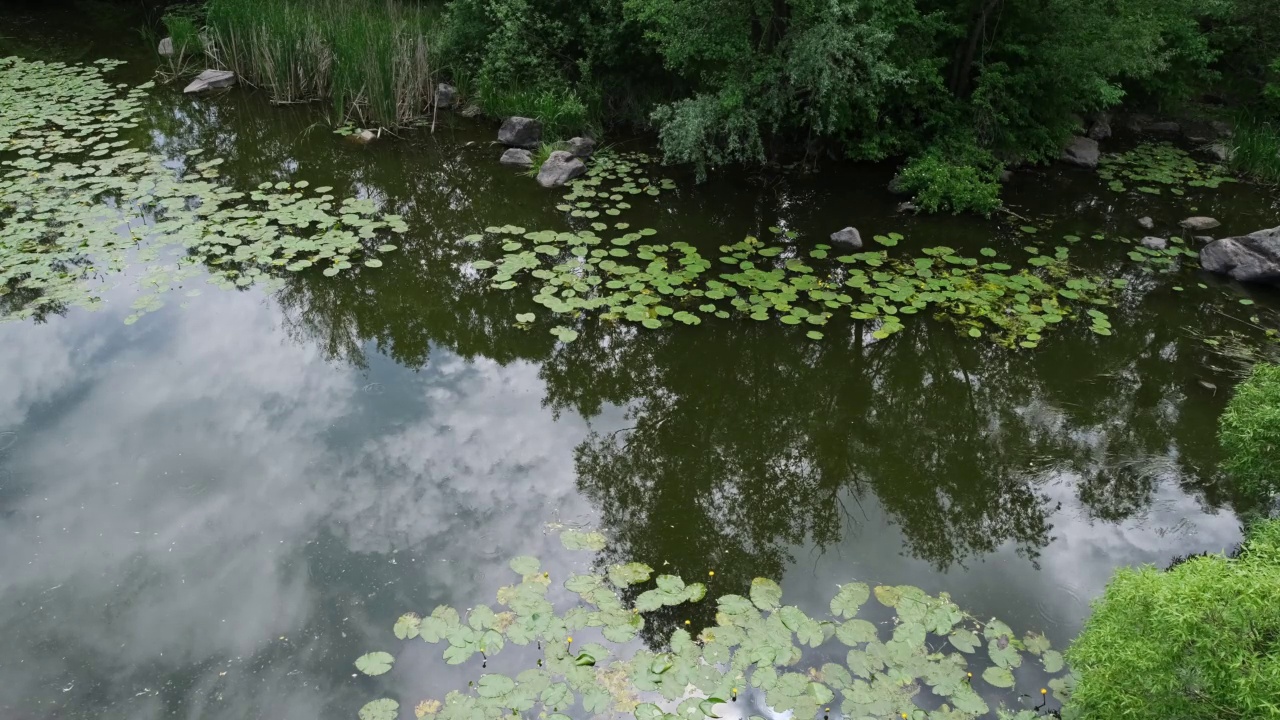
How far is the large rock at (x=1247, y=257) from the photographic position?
19.3ft

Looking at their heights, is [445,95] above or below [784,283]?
above

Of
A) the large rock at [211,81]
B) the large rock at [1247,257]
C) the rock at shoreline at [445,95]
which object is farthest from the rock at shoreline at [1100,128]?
the large rock at [211,81]

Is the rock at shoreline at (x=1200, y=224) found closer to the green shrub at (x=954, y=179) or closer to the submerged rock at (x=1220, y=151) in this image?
the green shrub at (x=954, y=179)

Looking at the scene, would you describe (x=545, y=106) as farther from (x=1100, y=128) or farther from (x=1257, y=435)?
(x=1257, y=435)

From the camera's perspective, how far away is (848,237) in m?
6.39

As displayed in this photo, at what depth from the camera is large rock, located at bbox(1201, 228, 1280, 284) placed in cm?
589

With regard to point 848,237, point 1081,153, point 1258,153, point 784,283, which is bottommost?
point 784,283

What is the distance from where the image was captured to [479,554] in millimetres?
3639

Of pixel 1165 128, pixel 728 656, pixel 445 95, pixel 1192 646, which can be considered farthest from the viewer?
pixel 1165 128

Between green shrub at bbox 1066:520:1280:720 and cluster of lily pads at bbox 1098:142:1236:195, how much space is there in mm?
6626

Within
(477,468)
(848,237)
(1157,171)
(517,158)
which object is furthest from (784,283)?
(1157,171)

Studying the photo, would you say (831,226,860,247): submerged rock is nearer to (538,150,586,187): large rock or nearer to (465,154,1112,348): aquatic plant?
(465,154,1112,348): aquatic plant

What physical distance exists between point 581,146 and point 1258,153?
6847 millimetres

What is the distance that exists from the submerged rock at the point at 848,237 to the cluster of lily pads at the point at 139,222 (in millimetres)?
3632
